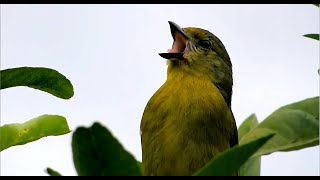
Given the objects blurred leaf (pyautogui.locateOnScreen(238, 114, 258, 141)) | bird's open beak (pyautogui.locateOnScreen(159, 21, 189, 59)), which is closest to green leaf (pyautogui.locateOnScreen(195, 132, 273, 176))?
blurred leaf (pyautogui.locateOnScreen(238, 114, 258, 141))

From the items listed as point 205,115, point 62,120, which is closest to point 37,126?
point 62,120

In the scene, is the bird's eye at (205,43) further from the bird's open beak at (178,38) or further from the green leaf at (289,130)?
the green leaf at (289,130)

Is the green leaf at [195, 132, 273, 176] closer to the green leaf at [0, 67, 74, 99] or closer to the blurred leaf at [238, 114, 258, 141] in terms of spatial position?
the green leaf at [0, 67, 74, 99]

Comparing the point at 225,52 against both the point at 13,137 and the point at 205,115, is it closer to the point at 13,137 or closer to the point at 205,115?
the point at 205,115

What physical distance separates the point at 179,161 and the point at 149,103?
0.71 m

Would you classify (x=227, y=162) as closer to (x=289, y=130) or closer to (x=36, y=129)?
(x=289, y=130)

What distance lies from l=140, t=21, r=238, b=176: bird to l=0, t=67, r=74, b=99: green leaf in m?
1.34

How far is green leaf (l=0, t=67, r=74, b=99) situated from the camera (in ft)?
5.26

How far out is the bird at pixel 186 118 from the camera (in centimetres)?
335

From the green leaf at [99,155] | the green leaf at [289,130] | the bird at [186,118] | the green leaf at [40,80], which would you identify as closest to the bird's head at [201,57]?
the bird at [186,118]

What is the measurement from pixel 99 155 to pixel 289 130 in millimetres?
1238

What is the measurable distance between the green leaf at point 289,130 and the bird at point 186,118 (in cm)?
114

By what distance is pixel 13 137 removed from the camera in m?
2.03

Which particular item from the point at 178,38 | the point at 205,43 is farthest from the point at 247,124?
the point at 205,43
